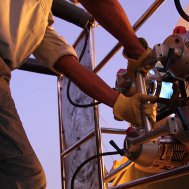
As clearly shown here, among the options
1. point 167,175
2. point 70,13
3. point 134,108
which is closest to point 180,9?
point 134,108

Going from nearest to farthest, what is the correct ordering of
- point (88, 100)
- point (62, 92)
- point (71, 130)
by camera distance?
point (88, 100) → point (71, 130) → point (62, 92)

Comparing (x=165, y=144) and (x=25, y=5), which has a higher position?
(x=25, y=5)

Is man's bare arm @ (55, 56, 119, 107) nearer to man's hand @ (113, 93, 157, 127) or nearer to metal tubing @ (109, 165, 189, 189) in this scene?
man's hand @ (113, 93, 157, 127)

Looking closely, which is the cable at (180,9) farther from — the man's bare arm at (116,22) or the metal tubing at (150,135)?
the metal tubing at (150,135)

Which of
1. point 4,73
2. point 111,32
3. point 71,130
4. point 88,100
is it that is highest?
point 111,32

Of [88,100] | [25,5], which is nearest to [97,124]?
[88,100]

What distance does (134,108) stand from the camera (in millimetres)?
954

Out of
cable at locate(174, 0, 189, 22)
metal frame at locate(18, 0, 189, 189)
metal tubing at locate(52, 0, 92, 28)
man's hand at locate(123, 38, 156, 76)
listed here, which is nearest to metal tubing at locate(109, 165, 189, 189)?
metal frame at locate(18, 0, 189, 189)

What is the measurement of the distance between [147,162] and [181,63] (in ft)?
0.86

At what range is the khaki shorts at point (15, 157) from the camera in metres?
0.73

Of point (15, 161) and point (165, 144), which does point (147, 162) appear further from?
point (15, 161)

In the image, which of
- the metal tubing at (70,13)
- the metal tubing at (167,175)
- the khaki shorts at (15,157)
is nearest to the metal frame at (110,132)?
the metal tubing at (167,175)

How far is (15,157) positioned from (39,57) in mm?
436

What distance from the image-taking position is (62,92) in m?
2.04
